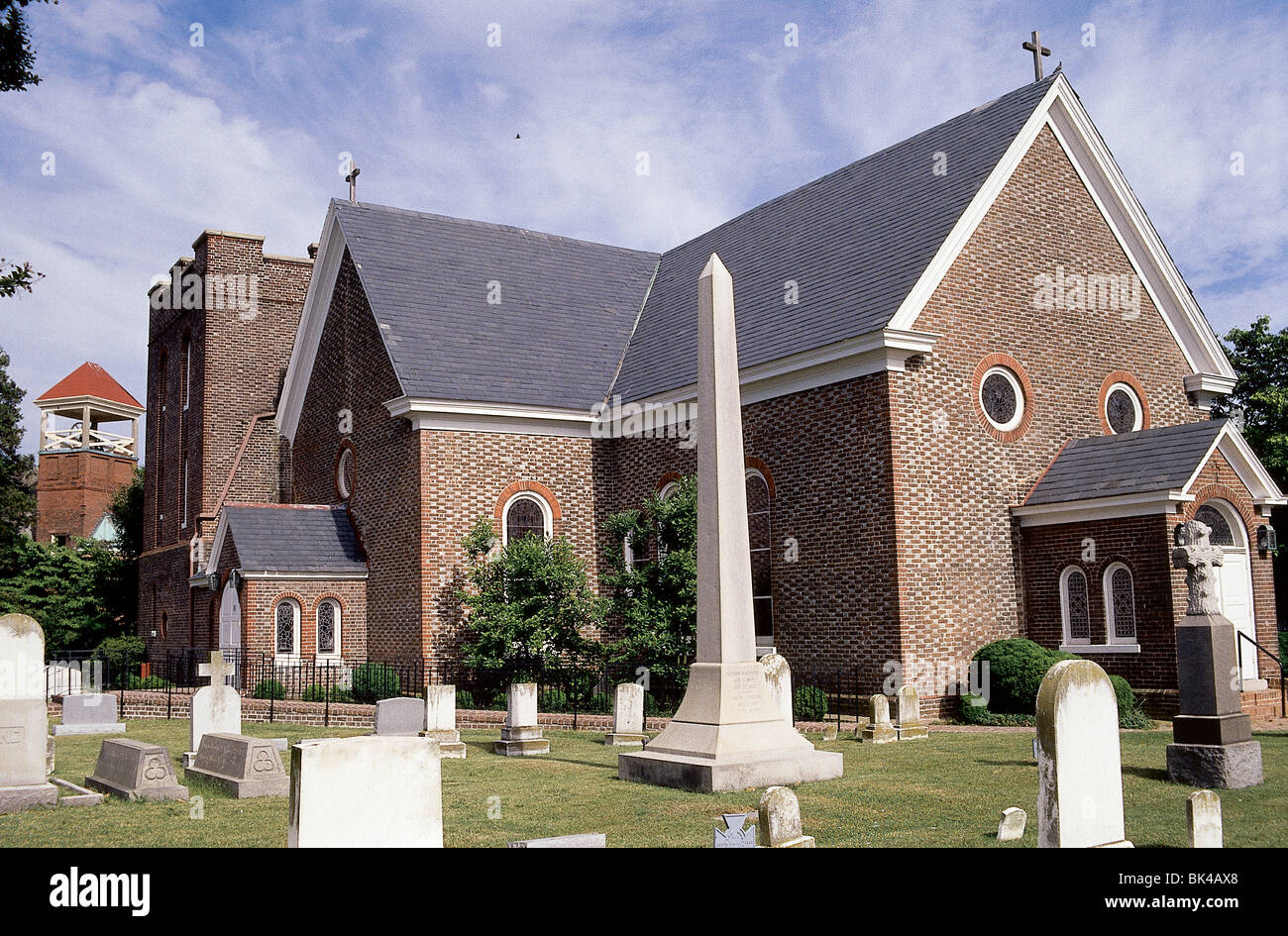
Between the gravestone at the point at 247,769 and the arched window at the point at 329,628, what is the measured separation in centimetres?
1175

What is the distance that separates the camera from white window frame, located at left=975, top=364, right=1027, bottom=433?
19.4m

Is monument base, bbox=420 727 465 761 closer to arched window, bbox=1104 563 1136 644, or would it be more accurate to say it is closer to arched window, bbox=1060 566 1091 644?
arched window, bbox=1060 566 1091 644


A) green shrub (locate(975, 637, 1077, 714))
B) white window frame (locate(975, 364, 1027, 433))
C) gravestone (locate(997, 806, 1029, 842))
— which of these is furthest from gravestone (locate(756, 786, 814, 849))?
white window frame (locate(975, 364, 1027, 433))

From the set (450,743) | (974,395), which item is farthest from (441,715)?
(974,395)

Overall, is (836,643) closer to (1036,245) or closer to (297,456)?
(1036,245)

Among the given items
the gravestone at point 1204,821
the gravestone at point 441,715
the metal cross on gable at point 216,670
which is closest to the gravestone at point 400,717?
the gravestone at point 441,715

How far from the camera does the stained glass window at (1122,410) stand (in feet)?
69.9

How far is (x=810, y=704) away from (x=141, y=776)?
10.4 m

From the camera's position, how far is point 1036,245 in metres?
20.5

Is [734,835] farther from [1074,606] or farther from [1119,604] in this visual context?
[1074,606]

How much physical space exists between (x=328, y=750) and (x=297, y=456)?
24.0m

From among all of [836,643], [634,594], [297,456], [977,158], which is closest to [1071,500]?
[836,643]

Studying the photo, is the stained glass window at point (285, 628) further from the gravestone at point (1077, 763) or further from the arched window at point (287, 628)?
the gravestone at point (1077, 763)

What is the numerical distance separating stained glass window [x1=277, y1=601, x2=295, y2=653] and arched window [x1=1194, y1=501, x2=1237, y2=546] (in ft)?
57.5
